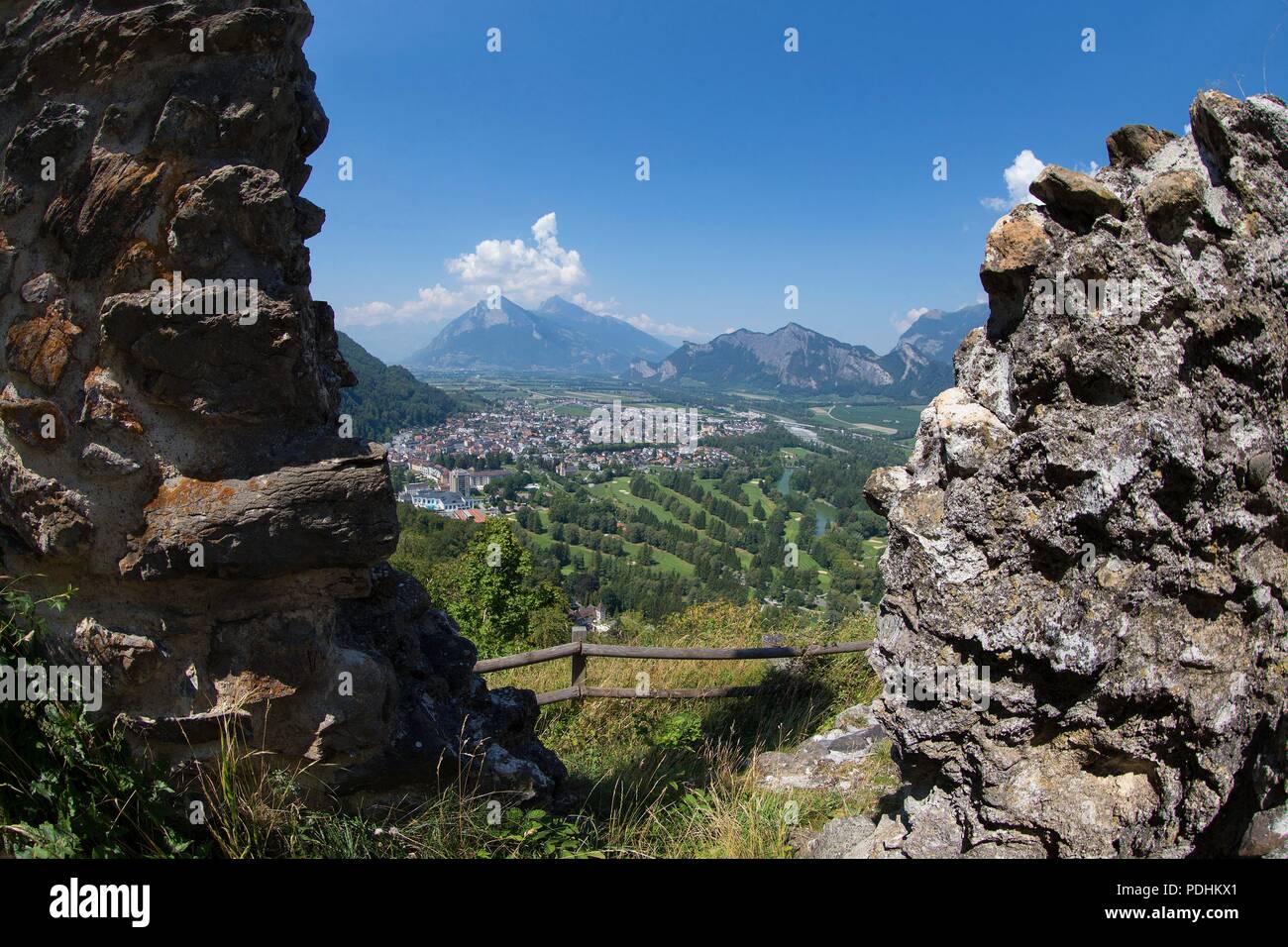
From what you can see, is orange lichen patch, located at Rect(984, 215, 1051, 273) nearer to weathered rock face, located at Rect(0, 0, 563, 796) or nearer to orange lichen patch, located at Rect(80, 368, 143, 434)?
weathered rock face, located at Rect(0, 0, 563, 796)

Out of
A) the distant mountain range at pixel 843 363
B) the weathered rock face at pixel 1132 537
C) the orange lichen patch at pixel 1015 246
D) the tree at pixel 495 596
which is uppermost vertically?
the distant mountain range at pixel 843 363

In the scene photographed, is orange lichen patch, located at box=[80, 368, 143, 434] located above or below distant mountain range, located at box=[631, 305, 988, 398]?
below

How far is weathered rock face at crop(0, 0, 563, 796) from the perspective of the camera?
346cm

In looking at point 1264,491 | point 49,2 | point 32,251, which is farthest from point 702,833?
point 49,2

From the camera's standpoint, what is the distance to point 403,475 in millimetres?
59406

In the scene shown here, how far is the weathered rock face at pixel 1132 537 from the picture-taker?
9.49ft

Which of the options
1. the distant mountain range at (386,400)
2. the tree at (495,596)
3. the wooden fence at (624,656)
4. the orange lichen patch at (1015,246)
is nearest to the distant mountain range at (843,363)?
the distant mountain range at (386,400)

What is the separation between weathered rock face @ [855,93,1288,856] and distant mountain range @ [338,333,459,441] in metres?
63.4

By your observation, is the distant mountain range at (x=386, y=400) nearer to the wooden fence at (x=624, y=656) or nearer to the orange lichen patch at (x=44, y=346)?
the wooden fence at (x=624, y=656)

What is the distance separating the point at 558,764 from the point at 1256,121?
207 inches

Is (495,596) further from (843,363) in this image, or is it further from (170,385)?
(843,363)

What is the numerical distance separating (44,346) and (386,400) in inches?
3294

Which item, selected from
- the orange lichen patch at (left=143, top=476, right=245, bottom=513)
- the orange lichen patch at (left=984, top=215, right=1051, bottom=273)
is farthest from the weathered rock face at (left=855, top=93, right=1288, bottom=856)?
the orange lichen patch at (left=143, top=476, right=245, bottom=513)
